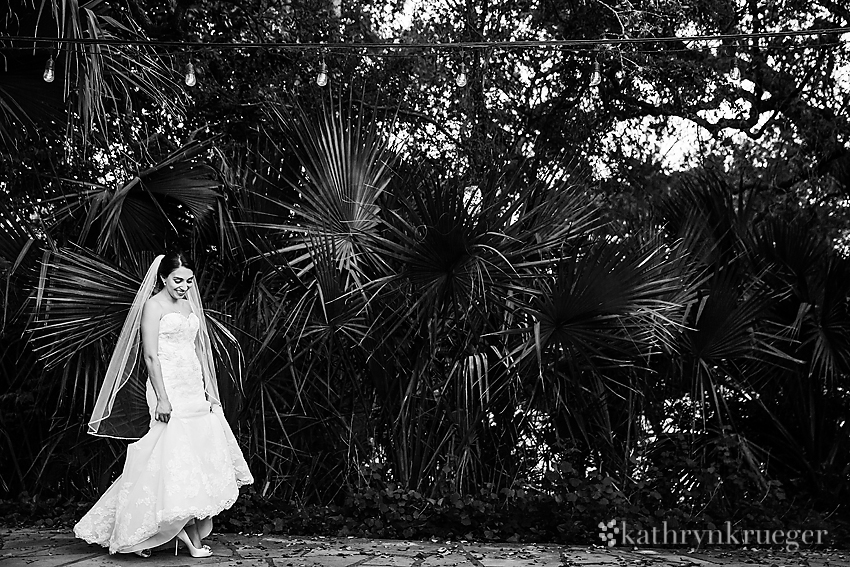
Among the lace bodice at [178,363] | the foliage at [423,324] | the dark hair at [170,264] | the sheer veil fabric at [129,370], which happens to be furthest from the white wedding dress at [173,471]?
the foliage at [423,324]

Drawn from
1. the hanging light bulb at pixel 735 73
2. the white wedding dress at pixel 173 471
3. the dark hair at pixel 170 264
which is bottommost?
the white wedding dress at pixel 173 471

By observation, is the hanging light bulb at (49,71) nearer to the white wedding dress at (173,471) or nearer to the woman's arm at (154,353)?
the woman's arm at (154,353)

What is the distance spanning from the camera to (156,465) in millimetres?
4715

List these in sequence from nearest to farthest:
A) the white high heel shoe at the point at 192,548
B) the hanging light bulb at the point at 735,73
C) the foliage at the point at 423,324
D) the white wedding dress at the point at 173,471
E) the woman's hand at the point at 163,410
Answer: the white wedding dress at the point at 173,471
the woman's hand at the point at 163,410
the white high heel shoe at the point at 192,548
the foliage at the point at 423,324
the hanging light bulb at the point at 735,73

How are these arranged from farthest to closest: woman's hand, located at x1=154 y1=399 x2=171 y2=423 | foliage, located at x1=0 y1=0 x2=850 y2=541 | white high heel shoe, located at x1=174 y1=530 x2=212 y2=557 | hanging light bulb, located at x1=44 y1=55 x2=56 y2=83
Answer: foliage, located at x1=0 y1=0 x2=850 y2=541, hanging light bulb, located at x1=44 y1=55 x2=56 y2=83, white high heel shoe, located at x1=174 y1=530 x2=212 y2=557, woman's hand, located at x1=154 y1=399 x2=171 y2=423

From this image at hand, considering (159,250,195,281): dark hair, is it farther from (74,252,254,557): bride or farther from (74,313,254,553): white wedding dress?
(74,313,254,553): white wedding dress

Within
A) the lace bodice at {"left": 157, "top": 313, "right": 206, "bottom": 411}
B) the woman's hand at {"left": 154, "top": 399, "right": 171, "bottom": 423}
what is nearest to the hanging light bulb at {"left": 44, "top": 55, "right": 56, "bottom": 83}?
the lace bodice at {"left": 157, "top": 313, "right": 206, "bottom": 411}

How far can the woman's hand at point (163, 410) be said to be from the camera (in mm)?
4777

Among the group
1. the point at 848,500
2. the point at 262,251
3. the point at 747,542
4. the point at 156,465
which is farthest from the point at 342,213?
the point at 848,500

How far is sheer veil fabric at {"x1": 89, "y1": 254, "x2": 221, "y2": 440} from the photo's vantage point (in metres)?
4.96

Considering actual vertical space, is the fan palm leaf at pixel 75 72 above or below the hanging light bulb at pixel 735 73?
below

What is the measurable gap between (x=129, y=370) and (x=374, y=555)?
171cm

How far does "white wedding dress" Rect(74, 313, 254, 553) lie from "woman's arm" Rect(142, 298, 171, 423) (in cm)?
3

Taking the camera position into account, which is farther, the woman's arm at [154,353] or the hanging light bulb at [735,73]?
the hanging light bulb at [735,73]
